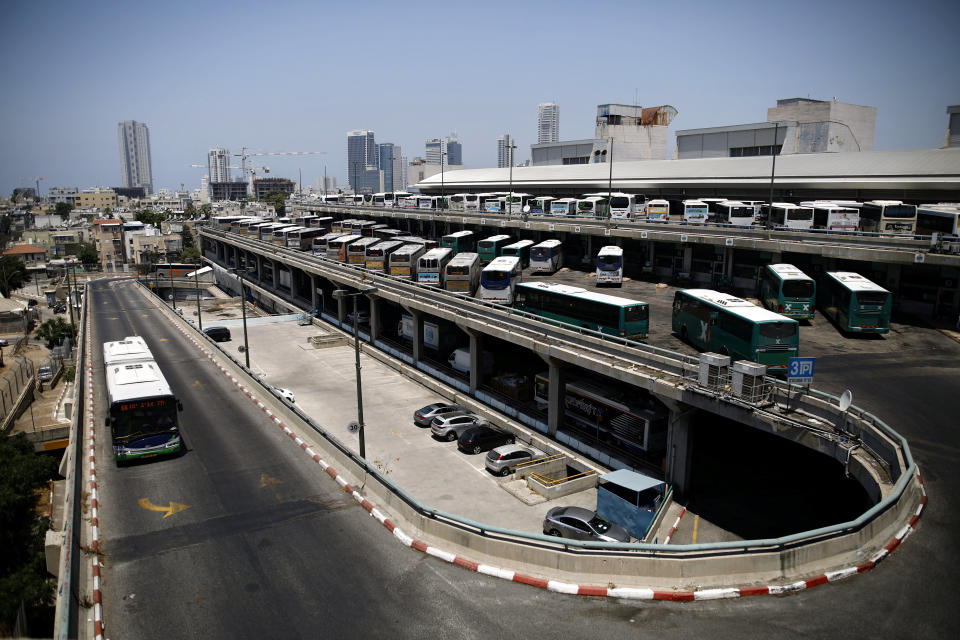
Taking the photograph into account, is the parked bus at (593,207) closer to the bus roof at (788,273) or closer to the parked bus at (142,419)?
the bus roof at (788,273)

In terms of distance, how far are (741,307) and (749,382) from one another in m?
6.31

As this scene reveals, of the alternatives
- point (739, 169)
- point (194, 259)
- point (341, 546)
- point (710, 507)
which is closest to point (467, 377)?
point (710, 507)

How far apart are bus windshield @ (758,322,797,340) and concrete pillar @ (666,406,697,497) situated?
3.78m

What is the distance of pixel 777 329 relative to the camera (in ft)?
72.8

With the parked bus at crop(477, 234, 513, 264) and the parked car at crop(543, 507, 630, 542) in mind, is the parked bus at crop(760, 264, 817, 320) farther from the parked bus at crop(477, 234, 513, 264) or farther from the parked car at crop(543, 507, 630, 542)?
the parked bus at crop(477, 234, 513, 264)

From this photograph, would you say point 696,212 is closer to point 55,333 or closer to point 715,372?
point 715,372

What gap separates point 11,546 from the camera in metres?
24.7

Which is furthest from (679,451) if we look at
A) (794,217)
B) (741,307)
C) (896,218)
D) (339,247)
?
(339,247)

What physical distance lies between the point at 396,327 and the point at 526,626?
131 ft

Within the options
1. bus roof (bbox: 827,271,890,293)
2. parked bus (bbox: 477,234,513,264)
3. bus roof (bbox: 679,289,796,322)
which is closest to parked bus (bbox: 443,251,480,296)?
parked bus (bbox: 477,234,513,264)

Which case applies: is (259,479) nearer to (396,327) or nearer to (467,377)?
(467,377)

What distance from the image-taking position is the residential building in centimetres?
7181

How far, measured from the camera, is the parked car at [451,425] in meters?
31.4

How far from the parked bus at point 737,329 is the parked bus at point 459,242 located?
1210 inches
